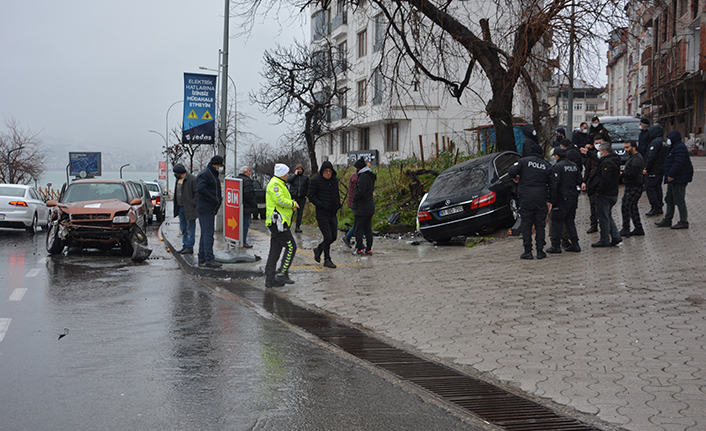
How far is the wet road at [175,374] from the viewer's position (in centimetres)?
406

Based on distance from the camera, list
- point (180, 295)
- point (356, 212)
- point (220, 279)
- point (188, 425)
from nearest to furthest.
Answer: point (188, 425) < point (180, 295) < point (220, 279) < point (356, 212)

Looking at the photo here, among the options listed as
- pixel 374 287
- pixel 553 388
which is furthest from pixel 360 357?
pixel 374 287

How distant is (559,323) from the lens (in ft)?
21.6

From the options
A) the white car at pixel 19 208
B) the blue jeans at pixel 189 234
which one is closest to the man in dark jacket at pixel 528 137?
the blue jeans at pixel 189 234

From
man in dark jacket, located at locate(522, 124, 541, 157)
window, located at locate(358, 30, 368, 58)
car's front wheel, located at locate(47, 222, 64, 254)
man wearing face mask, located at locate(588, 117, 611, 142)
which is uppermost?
window, located at locate(358, 30, 368, 58)

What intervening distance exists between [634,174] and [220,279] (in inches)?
303

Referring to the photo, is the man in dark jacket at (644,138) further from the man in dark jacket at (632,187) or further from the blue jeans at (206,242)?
the blue jeans at (206,242)

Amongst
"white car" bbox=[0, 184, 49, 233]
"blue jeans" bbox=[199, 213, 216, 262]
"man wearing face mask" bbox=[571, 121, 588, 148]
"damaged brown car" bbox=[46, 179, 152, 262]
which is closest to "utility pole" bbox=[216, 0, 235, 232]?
"damaged brown car" bbox=[46, 179, 152, 262]

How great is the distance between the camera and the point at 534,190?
423 inches

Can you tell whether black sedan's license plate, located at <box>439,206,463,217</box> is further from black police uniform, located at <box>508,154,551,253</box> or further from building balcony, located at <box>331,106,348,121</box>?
building balcony, located at <box>331,106,348,121</box>

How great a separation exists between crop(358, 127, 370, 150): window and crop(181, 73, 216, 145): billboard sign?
30.5 m

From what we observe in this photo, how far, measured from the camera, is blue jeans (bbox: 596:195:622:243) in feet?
36.9

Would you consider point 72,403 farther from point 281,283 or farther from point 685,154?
point 685,154

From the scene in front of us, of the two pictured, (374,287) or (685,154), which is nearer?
(374,287)
